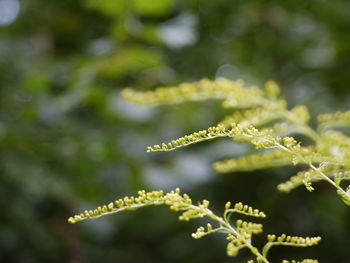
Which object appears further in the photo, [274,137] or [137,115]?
[137,115]

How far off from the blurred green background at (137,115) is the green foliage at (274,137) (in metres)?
0.81

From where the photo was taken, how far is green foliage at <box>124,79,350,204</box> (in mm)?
535

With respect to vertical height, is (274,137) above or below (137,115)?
below

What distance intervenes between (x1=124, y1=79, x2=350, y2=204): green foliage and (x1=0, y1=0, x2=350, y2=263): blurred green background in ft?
2.67

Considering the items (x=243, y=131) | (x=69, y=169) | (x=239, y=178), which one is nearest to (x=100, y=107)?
(x=69, y=169)

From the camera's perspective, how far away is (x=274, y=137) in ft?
2.09

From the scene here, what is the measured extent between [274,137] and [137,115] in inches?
46.7

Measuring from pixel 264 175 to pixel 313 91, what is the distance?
0.45 metres

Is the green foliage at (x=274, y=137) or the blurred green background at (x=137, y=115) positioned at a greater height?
the blurred green background at (x=137, y=115)

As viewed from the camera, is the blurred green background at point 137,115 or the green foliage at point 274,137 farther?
the blurred green background at point 137,115

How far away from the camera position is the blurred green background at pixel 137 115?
178cm

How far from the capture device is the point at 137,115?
1.79m

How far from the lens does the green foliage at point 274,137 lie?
535 mm

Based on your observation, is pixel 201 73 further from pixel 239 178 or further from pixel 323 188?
pixel 323 188
